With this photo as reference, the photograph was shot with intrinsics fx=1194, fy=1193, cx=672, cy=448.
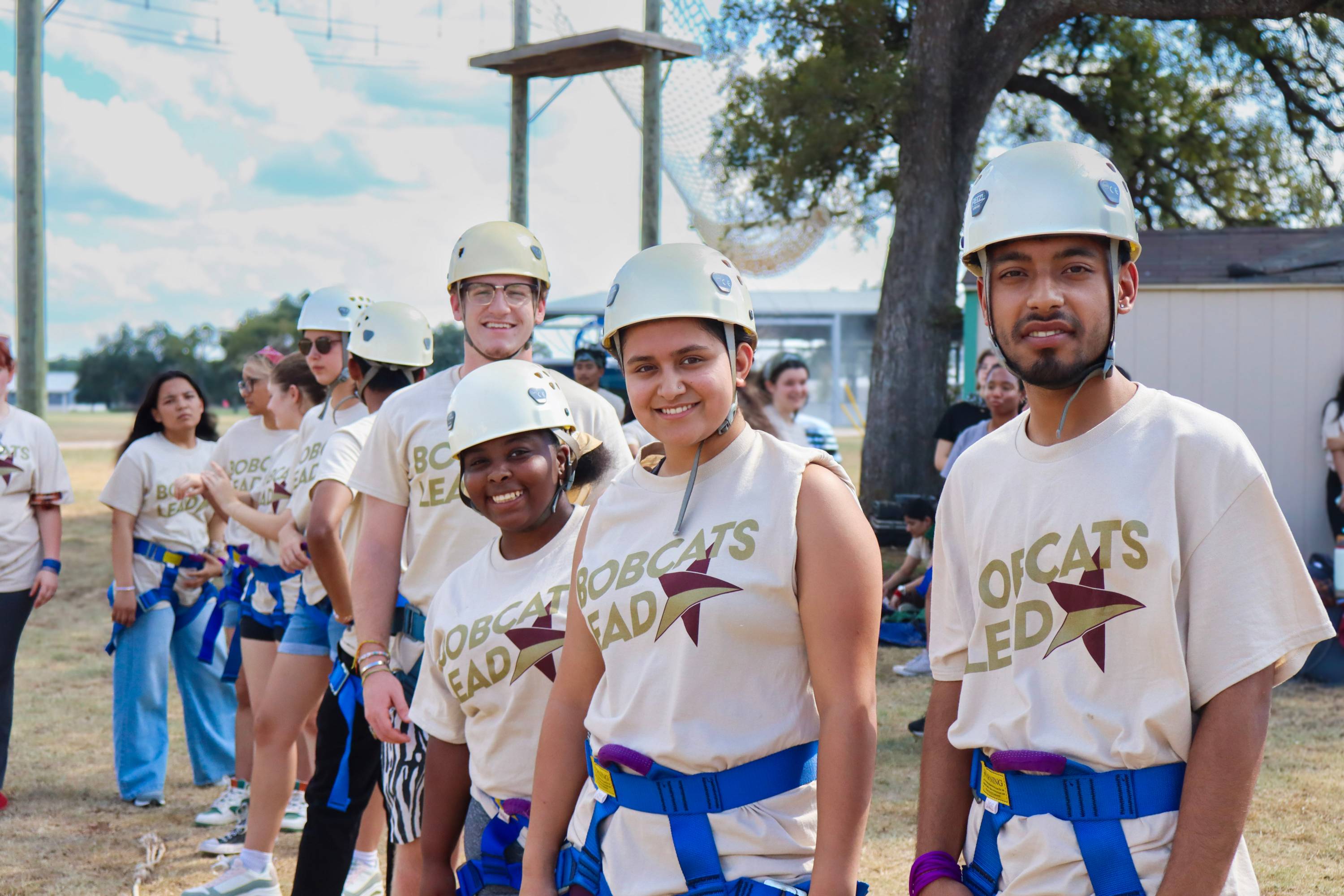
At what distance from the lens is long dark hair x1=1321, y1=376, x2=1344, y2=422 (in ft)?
32.6

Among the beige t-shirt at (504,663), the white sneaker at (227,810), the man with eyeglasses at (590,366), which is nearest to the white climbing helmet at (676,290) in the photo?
the beige t-shirt at (504,663)

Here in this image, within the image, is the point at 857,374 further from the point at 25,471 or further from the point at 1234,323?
the point at 25,471

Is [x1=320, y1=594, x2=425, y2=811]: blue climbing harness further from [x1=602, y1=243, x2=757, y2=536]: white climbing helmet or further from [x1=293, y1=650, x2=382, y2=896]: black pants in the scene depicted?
[x1=602, y1=243, x2=757, y2=536]: white climbing helmet

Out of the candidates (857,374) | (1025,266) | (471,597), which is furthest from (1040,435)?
(857,374)

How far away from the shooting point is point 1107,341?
6.75ft

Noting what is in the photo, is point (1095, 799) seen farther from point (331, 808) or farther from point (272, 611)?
point (272, 611)

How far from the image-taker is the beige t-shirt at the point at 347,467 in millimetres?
4219

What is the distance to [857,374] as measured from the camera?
A: 53.9 meters

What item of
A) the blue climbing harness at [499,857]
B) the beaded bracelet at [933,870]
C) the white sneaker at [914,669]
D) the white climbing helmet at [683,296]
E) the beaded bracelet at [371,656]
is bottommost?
the white sneaker at [914,669]

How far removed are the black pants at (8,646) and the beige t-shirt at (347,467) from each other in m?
2.82

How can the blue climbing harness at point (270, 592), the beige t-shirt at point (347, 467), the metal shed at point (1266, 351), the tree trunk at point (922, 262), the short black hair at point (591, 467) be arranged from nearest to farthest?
the short black hair at point (591, 467)
the beige t-shirt at point (347, 467)
the blue climbing harness at point (270, 592)
the metal shed at point (1266, 351)
the tree trunk at point (922, 262)

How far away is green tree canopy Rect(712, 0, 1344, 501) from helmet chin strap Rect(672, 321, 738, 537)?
1237cm

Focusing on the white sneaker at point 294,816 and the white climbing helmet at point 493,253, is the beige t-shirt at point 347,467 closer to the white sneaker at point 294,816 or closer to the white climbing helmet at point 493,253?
the white climbing helmet at point 493,253

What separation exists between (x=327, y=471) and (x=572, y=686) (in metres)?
2.20
